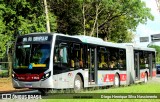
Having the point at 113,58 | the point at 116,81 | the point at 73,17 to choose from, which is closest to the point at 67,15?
the point at 73,17

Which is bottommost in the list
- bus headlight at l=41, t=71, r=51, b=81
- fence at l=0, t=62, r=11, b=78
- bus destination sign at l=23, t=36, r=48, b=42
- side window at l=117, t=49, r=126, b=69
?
fence at l=0, t=62, r=11, b=78

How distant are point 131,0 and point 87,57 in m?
26.6

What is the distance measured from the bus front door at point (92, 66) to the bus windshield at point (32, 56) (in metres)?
4.29

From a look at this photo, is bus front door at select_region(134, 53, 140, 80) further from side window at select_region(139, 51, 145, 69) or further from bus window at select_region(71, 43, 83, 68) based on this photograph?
bus window at select_region(71, 43, 83, 68)

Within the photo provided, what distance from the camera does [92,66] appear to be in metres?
24.7

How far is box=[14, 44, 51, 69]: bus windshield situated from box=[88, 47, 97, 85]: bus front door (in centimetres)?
429

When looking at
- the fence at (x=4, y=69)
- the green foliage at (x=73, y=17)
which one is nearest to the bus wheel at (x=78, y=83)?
the green foliage at (x=73, y=17)

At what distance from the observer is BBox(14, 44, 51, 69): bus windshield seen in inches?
807

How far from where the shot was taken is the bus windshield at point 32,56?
67.3 ft

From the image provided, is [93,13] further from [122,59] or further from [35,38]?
[35,38]

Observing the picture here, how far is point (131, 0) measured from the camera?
4931 cm

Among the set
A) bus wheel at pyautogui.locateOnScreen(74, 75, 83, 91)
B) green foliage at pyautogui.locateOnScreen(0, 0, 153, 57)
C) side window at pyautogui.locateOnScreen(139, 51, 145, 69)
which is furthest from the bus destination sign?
green foliage at pyautogui.locateOnScreen(0, 0, 153, 57)

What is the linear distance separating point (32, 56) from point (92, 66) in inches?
195

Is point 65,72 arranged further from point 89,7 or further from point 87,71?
point 89,7
